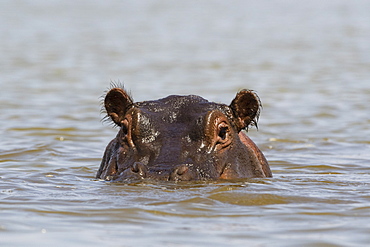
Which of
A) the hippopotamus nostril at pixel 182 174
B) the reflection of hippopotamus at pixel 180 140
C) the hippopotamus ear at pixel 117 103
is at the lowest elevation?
the hippopotamus nostril at pixel 182 174

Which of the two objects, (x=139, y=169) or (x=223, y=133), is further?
(x=223, y=133)

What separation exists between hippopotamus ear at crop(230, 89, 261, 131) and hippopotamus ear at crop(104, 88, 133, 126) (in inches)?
46.9

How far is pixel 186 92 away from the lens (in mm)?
20734

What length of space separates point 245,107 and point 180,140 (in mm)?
1051

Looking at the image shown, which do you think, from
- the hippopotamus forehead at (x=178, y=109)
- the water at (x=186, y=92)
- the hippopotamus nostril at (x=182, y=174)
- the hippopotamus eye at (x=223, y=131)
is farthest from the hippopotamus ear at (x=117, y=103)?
the hippopotamus nostril at (x=182, y=174)

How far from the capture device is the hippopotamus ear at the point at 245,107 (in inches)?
360

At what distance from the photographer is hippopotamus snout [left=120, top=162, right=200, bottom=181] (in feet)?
26.0

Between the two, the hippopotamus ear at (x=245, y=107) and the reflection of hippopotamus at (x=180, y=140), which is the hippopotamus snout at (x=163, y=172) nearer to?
the reflection of hippopotamus at (x=180, y=140)

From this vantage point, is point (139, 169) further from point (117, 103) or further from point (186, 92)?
point (186, 92)

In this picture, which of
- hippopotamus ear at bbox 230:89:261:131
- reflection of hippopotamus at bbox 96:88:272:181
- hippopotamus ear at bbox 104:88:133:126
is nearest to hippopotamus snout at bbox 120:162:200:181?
reflection of hippopotamus at bbox 96:88:272:181

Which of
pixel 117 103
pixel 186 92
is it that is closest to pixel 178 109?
pixel 117 103

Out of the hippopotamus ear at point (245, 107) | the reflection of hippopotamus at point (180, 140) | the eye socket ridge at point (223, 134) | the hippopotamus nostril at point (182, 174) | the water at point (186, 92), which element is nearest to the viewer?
the water at point (186, 92)

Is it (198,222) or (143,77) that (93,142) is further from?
(143,77)

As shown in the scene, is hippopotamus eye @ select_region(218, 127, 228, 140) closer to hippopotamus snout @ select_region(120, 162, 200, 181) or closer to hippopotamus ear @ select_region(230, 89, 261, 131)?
hippopotamus ear @ select_region(230, 89, 261, 131)
